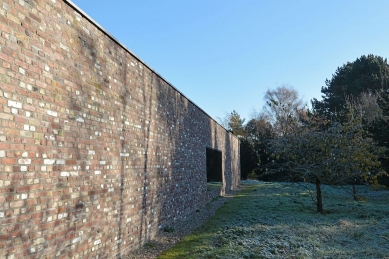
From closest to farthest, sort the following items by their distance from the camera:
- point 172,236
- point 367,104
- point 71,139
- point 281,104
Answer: point 71,139 < point 172,236 < point 367,104 < point 281,104

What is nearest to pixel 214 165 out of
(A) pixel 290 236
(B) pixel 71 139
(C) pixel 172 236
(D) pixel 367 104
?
(C) pixel 172 236

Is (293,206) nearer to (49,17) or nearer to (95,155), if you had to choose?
(95,155)

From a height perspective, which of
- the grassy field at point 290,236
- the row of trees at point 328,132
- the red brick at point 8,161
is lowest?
the grassy field at point 290,236

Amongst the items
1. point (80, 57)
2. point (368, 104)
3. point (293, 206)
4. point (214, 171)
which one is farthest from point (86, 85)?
point (368, 104)

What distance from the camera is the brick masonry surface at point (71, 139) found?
2.77m

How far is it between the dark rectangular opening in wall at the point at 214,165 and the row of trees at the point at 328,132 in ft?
7.36

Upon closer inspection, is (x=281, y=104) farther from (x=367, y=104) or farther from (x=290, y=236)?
(x=290, y=236)

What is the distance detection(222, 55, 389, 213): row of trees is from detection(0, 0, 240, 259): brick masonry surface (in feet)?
16.7

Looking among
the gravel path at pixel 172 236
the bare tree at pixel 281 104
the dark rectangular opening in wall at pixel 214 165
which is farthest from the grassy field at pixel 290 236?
the bare tree at pixel 281 104

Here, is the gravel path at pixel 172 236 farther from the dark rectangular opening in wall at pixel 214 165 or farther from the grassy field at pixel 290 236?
the dark rectangular opening in wall at pixel 214 165

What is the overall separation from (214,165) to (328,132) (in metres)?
6.12

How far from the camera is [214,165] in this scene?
14.0 meters

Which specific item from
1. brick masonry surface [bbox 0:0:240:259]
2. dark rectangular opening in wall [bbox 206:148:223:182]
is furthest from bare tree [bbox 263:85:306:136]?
brick masonry surface [bbox 0:0:240:259]

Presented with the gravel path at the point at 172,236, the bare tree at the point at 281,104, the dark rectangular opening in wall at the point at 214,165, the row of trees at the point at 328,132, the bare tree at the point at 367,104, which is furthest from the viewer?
the bare tree at the point at 281,104
